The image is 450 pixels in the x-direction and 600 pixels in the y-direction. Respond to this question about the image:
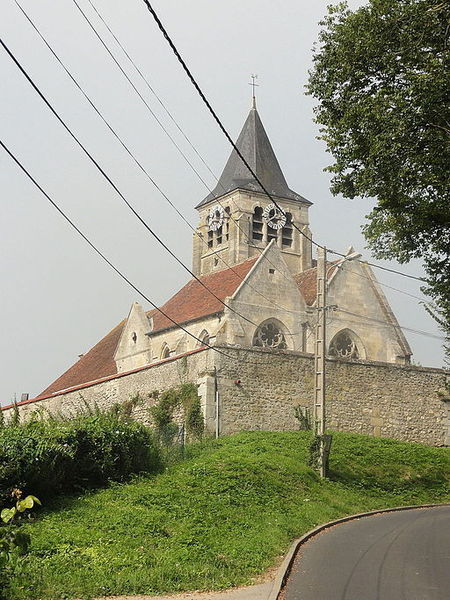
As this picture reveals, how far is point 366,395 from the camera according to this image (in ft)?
103

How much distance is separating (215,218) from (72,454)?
39.1 metres

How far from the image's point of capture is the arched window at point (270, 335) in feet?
119

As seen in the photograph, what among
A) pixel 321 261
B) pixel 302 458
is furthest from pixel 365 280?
pixel 302 458

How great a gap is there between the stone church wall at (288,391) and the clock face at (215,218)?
77.9 ft

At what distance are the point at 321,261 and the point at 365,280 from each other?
12.8 meters

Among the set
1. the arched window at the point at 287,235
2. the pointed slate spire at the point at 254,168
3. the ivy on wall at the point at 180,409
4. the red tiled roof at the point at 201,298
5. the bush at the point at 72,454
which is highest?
the pointed slate spire at the point at 254,168

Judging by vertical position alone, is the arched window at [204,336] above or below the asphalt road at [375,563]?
above

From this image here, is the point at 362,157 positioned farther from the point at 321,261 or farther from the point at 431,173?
the point at 321,261

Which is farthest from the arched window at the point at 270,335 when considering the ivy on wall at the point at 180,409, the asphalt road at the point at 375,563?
Result: the asphalt road at the point at 375,563

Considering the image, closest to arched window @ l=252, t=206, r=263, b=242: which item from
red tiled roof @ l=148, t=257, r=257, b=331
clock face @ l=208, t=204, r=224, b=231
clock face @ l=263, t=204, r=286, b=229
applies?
clock face @ l=263, t=204, r=286, b=229

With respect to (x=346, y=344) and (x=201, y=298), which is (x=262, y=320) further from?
(x=201, y=298)

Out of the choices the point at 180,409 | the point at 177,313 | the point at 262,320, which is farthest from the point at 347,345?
the point at 180,409

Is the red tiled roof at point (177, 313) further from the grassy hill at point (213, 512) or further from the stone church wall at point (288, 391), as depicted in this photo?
the grassy hill at point (213, 512)

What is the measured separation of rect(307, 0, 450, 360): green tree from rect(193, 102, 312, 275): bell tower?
34.1 m
